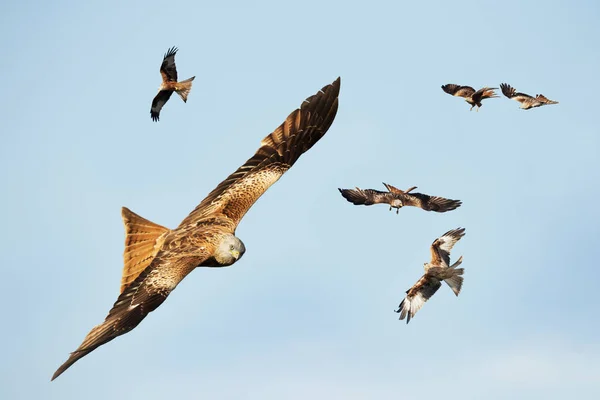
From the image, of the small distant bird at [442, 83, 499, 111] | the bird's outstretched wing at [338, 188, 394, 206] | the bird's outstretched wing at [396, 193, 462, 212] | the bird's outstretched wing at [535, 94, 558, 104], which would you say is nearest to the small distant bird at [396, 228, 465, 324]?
the bird's outstretched wing at [396, 193, 462, 212]

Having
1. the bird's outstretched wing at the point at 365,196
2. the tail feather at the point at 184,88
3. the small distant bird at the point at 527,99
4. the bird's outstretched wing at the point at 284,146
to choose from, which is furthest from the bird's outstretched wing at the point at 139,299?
the small distant bird at the point at 527,99

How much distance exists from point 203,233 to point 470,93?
46.5ft

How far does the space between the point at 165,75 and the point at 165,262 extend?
11.5 meters

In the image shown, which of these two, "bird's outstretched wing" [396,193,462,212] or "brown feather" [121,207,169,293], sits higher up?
"bird's outstretched wing" [396,193,462,212]

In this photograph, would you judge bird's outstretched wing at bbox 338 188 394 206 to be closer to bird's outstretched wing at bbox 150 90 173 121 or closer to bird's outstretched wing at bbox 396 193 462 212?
bird's outstretched wing at bbox 396 193 462 212

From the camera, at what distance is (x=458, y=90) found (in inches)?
1206

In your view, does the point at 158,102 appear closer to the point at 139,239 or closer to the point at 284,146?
the point at 284,146

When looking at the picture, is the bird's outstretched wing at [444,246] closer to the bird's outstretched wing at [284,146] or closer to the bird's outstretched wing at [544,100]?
the bird's outstretched wing at [284,146]

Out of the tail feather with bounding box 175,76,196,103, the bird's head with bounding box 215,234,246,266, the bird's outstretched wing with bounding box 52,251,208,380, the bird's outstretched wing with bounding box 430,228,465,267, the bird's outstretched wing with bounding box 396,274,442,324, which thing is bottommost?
the bird's outstretched wing with bounding box 52,251,208,380

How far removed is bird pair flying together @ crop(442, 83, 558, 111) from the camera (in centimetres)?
2945

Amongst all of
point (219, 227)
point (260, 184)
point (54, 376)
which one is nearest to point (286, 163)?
point (260, 184)

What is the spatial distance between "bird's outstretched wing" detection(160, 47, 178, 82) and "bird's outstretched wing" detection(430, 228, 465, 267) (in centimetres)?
951

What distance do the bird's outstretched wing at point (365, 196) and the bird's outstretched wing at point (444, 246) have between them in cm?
272

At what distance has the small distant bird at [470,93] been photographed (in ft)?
96.4
